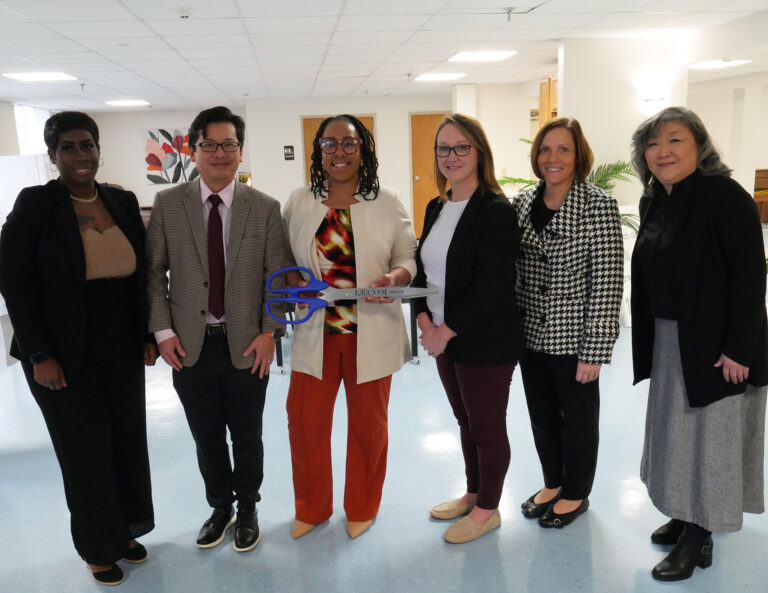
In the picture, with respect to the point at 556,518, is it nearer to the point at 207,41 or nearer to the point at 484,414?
the point at 484,414

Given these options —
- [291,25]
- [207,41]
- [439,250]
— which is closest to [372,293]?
[439,250]

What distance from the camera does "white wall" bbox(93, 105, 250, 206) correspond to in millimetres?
12727

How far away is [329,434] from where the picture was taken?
2.35 m

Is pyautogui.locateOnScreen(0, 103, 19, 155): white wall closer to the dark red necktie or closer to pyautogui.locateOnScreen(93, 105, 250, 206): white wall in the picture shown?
Result: pyautogui.locateOnScreen(93, 105, 250, 206): white wall

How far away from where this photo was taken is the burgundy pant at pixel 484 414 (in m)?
2.14

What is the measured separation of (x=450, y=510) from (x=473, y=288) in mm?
1014

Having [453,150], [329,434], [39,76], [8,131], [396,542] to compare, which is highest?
[39,76]

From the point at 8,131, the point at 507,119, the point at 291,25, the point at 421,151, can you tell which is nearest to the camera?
the point at 291,25

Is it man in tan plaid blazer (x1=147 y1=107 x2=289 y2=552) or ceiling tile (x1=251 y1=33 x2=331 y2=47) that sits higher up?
ceiling tile (x1=251 y1=33 x2=331 y2=47)

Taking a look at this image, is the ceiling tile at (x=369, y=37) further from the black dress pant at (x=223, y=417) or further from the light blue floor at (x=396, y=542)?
the black dress pant at (x=223, y=417)

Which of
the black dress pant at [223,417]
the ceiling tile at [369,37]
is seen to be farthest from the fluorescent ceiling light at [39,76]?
the black dress pant at [223,417]

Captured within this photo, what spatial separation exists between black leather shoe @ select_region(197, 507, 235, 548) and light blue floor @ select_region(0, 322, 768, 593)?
4 centimetres

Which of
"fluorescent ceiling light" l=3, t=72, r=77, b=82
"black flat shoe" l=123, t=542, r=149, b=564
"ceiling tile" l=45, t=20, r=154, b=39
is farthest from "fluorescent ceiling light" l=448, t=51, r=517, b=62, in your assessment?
"black flat shoe" l=123, t=542, r=149, b=564

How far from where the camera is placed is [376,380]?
2.28 meters
